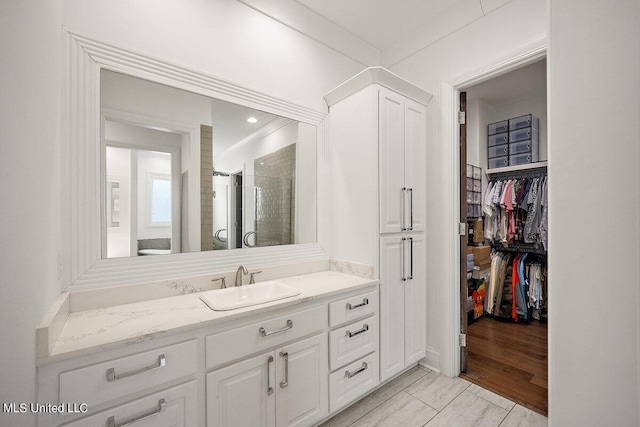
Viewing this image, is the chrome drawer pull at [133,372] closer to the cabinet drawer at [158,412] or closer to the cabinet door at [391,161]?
the cabinet drawer at [158,412]

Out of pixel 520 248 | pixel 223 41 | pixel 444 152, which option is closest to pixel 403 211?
pixel 444 152

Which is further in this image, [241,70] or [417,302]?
[417,302]

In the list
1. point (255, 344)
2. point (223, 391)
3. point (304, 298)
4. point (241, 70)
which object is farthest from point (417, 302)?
point (241, 70)

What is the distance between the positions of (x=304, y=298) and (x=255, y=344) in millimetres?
341

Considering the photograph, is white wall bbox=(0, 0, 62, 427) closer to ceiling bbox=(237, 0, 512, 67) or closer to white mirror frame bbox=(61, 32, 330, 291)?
white mirror frame bbox=(61, 32, 330, 291)

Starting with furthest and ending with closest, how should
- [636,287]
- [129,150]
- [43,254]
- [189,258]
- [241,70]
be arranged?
[241,70]
[189,258]
[129,150]
[43,254]
[636,287]

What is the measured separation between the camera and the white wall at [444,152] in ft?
6.65

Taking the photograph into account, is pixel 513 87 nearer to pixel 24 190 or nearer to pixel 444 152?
pixel 444 152

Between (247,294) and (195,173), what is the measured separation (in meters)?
0.84

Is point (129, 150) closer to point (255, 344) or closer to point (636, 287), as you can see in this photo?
point (255, 344)

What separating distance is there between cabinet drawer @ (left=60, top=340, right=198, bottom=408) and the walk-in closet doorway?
2.59m

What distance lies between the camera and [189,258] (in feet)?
5.55

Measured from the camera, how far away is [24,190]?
832 mm

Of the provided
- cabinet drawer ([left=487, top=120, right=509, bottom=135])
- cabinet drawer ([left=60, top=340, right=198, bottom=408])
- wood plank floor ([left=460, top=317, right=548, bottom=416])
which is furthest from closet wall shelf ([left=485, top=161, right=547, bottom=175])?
cabinet drawer ([left=60, top=340, right=198, bottom=408])
